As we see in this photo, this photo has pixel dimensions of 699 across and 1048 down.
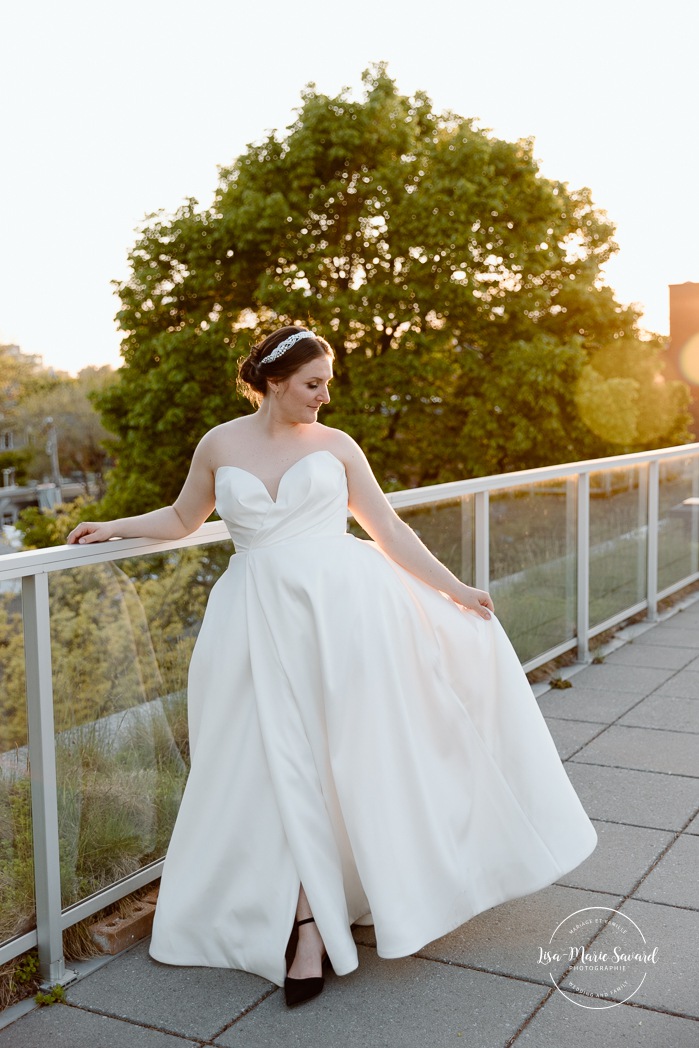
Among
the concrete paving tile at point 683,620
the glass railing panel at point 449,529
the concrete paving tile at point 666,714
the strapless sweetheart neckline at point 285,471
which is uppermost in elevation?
the strapless sweetheart neckline at point 285,471

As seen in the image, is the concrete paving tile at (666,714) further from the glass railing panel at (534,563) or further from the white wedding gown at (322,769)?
the white wedding gown at (322,769)

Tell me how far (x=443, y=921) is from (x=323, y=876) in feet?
1.29

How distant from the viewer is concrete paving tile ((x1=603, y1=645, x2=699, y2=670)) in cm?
709

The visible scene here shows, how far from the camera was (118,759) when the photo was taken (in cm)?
356

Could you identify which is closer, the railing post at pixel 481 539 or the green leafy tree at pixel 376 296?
the railing post at pixel 481 539

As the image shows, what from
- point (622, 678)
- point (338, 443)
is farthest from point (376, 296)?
point (338, 443)

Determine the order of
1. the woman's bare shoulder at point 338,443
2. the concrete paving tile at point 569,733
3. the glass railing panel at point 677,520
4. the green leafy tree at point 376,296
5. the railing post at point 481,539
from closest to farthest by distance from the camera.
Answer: the woman's bare shoulder at point 338,443 → the concrete paving tile at point 569,733 → the railing post at point 481,539 → the glass railing panel at point 677,520 → the green leafy tree at point 376,296

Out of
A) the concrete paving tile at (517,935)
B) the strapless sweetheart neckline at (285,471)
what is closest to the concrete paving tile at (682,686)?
the concrete paving tile at (517,935)

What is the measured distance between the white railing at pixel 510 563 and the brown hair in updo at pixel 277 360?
64 cm

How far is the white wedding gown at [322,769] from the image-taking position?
309 cm

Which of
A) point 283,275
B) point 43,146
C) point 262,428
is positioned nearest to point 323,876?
point 262,428

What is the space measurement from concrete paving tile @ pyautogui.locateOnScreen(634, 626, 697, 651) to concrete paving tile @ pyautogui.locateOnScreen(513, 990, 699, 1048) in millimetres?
5048

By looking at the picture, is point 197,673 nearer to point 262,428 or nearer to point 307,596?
point 307,596

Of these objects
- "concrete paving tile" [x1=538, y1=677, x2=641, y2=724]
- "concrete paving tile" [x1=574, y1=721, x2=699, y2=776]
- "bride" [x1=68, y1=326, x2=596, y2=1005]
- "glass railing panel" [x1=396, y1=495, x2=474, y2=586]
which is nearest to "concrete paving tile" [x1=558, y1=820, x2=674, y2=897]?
"bride" [x1=68, y1=326, x2=596, y2=1005]
